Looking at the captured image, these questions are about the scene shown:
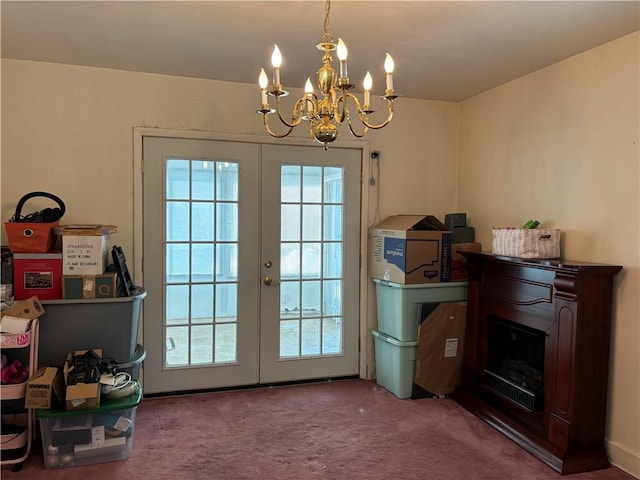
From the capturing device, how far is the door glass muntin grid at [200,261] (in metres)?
3.56

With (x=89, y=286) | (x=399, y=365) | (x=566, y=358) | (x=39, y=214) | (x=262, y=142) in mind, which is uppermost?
(x=262, y=142)

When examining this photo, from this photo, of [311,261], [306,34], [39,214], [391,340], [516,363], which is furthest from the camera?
[311,261]

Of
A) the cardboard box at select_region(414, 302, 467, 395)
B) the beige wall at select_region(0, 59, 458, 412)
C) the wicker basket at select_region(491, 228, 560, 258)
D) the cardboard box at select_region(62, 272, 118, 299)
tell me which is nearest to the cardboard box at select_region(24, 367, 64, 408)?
the cardboard box at select_region(62, 272, 118, 299)

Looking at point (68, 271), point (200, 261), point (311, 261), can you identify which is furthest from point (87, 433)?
point (311, 261)

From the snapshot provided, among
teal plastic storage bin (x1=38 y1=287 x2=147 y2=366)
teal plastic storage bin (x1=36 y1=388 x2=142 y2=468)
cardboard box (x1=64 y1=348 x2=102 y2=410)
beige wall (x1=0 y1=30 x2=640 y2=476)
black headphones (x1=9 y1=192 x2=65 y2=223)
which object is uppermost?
beige wall (x1=0 y1=30 x2=640 y2=476)

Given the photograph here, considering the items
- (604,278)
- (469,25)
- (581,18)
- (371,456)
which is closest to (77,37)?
(469,25)

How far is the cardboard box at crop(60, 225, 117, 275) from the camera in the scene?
283cm

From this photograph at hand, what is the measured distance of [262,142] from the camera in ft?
12.2

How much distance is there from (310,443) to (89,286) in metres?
1.59

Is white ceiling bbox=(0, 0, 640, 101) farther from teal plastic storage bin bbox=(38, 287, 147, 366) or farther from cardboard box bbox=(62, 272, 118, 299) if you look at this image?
teal plastic storage bin bbox=(38, 287, 147, 366)

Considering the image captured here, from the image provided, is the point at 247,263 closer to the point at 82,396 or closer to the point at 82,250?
the point at 82,250

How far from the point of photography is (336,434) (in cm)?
306

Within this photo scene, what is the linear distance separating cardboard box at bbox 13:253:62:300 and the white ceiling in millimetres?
1257

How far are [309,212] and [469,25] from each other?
1.82 meters
